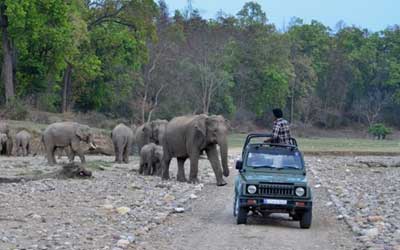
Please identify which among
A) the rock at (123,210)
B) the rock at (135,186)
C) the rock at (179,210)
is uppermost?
the rock at (123,210)

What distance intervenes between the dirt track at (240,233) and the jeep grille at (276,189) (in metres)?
0.72

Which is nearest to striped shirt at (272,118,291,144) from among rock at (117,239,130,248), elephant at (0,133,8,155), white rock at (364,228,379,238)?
white rock at (364,228,379,238)

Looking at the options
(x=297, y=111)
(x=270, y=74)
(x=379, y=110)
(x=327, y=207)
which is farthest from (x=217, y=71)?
(x=327, y=207)

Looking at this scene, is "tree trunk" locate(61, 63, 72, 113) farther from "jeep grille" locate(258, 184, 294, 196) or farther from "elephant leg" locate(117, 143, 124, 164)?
"jeep grille" locate(258, 184, 294, 196)

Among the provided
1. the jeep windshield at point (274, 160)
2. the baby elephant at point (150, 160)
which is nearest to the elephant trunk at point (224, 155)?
the baby elephant at point (150, 160)

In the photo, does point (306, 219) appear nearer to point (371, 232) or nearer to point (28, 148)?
point (371, 232)

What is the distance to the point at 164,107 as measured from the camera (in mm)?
81375

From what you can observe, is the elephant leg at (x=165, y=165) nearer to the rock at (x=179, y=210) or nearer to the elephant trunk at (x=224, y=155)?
the elephant trunk at (x=224, y=155)

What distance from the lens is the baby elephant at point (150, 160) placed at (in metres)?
31.9

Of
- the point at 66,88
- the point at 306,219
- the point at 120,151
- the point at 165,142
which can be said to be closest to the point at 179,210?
the point at 306,219

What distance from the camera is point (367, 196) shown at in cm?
2609

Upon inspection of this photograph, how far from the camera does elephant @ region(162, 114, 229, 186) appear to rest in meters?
27.3

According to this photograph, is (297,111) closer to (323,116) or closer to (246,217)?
(323,116)

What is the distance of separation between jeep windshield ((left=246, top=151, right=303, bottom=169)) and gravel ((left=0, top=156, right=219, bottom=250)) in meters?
2.23
